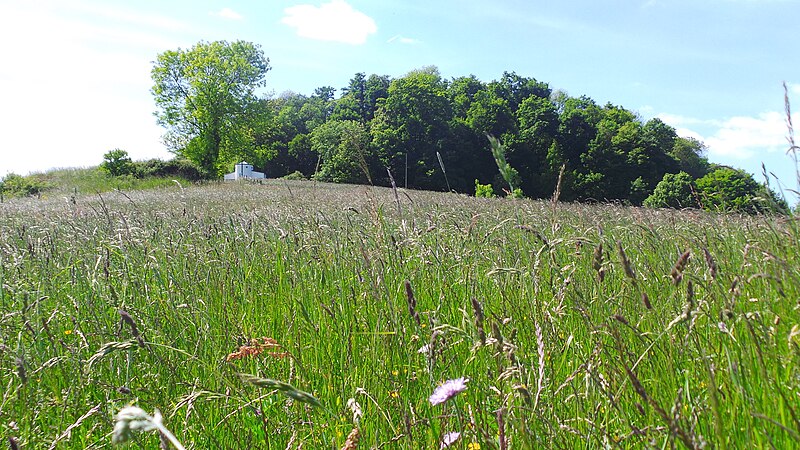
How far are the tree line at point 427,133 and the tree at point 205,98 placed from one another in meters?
0.08

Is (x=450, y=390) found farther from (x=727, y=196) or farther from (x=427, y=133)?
(x=427, y=133)

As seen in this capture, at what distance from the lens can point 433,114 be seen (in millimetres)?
50125

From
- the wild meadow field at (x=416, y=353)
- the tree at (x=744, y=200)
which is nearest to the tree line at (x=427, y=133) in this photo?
the tree at (x=744, y=200)

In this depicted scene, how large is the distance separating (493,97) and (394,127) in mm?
13571

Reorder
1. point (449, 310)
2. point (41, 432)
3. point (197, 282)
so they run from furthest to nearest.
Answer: point (197, 282) → point (449, 310) → point (41, 432)

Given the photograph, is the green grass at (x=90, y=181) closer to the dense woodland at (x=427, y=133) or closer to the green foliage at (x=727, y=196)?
the dense woodland at (x=427, y=133)

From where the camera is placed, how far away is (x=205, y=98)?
40.0 m

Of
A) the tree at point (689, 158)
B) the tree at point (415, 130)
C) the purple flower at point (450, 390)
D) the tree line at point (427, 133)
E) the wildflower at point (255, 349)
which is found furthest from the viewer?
the tree at point (689, 158)

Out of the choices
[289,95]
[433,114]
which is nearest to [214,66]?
[433,114]

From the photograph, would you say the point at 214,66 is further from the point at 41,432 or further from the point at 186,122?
the point at 41,432

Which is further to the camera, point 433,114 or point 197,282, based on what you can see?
point 433,114

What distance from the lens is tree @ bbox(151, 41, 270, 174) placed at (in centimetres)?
4053

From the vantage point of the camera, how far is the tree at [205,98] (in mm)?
40531

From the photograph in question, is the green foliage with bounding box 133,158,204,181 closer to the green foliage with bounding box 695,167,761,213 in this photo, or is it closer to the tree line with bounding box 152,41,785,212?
the tree line with bounding box 152,41,785,212
